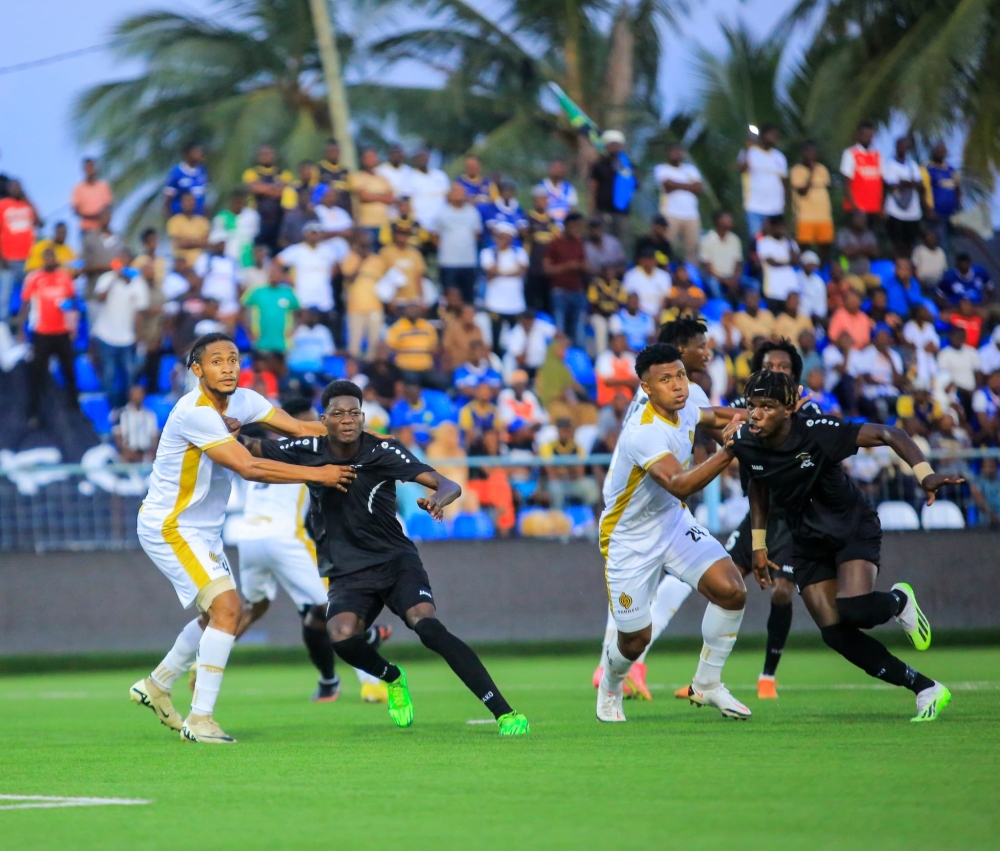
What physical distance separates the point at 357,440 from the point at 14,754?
2717 mm

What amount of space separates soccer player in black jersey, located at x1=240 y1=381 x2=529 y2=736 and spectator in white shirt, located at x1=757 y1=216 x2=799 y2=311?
1312 cm

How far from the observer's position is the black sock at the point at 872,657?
30.1ft

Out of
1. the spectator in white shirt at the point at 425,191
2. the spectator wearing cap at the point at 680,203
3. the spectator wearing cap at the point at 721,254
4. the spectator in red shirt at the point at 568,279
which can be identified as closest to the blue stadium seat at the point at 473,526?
the spectator in red shirt at the point at 568,279

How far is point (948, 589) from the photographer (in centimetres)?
1762

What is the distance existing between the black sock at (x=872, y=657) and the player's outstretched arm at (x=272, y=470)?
3.01 m

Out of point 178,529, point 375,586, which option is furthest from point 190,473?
point 375,586

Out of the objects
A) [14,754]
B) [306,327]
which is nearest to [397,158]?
[306,327]

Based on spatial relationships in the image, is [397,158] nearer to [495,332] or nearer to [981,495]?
[495,332]

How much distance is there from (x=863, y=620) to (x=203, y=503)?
405 centimetres

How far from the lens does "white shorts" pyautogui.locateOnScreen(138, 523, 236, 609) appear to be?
9.59m

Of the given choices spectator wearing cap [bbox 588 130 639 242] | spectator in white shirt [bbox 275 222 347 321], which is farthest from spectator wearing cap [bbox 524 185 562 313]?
spectator in white shirt [bbox 275 222 347 321]

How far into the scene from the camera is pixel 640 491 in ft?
32.1

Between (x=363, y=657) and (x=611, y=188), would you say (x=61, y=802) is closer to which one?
(x=363, y=657)

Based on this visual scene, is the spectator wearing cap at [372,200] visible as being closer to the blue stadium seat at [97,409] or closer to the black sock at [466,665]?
the blue stadium seat at [97,409]
